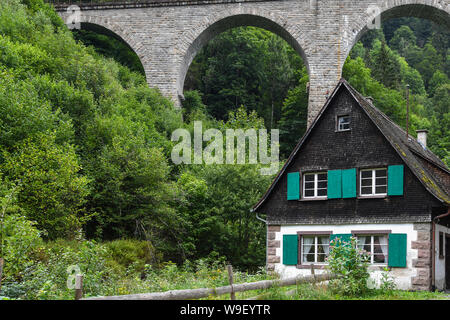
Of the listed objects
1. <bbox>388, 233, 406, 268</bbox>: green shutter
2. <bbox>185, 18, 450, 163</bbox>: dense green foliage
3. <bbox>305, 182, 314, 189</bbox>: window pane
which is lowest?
<bbox>388, 233, 406, 268</bbox>: green shutter

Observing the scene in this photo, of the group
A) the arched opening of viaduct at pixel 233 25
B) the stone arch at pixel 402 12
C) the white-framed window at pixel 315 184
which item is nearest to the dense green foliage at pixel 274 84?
the arched opening of viaduct at pixel 233 25

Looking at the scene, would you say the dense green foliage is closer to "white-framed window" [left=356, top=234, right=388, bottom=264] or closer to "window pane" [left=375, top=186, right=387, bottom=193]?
"window pane" [left=375, top=186, right=387, bottom=193]

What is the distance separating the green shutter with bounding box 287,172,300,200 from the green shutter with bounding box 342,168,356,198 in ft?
5.05

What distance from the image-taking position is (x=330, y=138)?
701 inches

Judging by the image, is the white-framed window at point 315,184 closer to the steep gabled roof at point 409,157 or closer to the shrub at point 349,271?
the steep gabled roof at point 409,157

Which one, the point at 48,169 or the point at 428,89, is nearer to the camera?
the point at 48,169

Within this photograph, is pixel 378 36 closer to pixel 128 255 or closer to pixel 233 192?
pixel 233 192

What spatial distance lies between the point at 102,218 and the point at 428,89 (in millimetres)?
65886

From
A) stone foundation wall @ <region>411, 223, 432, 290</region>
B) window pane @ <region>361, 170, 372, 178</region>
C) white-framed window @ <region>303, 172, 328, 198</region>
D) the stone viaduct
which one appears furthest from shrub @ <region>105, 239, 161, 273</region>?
the stone viaduct

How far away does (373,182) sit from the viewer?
55.3 ft

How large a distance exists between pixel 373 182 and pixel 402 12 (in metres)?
17.5

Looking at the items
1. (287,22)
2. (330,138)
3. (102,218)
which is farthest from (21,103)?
(287,22)

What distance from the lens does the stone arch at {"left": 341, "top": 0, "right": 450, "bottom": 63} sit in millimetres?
29234

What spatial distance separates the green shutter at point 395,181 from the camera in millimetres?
15969
